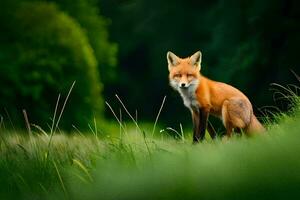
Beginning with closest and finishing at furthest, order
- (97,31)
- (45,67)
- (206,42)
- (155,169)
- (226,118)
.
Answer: (155,169) → (226,118) → (45,67) → (206,42) → (97,31)

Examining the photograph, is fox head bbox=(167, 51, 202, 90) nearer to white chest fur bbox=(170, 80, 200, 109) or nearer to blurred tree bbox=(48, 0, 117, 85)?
white chest fur bbox=(170, 80, 200, 109)

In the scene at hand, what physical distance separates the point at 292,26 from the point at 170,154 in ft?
20.8

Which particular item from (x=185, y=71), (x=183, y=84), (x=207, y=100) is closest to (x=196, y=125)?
(x=207, y=100)

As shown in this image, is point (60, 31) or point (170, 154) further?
point (60, 31)

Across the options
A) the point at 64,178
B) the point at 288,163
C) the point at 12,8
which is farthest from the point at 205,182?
the point at 12,8

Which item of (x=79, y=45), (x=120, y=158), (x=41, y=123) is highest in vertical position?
(x=120, y=158)

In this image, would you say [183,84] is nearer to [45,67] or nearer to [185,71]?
[185,71]

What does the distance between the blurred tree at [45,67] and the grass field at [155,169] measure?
5350 mm

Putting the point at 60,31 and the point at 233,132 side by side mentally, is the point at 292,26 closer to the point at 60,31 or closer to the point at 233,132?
the point at 60,31

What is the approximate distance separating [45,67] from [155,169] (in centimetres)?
618

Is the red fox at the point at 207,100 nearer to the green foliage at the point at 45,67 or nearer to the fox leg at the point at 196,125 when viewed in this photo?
the fox leg at the point at 196,125

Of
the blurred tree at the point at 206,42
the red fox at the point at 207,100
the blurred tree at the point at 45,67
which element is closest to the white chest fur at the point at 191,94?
the red fox at the point at 207,100

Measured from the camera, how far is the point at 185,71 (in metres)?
6.98

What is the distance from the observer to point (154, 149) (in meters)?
5.57
